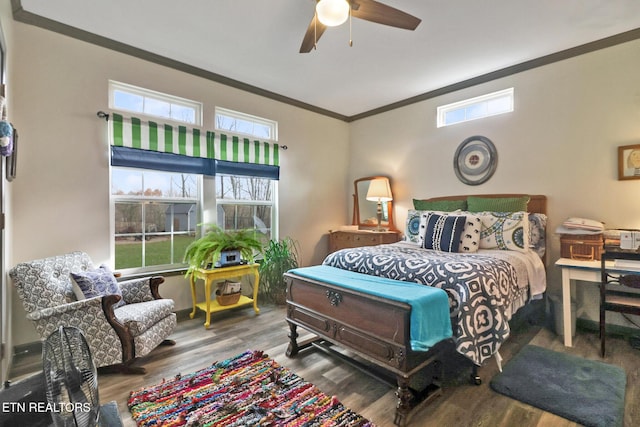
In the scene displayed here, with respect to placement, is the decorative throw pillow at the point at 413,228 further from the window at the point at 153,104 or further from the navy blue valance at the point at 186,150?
Answer: the window at the point at 153,104

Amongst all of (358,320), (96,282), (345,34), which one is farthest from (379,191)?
(96,282)

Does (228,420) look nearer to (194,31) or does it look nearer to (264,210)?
(264,210)

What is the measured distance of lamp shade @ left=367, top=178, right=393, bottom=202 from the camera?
440 centimetres

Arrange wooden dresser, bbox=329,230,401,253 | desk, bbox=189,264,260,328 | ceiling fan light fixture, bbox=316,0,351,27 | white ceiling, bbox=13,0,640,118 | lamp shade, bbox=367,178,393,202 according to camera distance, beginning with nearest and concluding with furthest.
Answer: ceiling fan light fixture, bbox=316,0,351,27 → white ceiling, bbox=13,0,640,118 → desk, bbox=189,264,260,328 → wooden dresser, bbox=329,230,401,253 → lamp shade, bbox=367,178,393,202

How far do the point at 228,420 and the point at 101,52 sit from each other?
3.34 metres

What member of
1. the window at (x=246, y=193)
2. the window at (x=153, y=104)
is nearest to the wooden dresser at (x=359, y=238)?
the window at (x=246, y=193)

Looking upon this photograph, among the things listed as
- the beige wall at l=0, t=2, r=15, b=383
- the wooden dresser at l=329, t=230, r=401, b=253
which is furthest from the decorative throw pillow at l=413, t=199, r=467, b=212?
the beige wall at l=0, t=2, r=15, b=383

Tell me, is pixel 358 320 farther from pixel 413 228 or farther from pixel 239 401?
pixel 413 228

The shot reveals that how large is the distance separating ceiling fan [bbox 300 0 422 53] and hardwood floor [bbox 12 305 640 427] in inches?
94.5

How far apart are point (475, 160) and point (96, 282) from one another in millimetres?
4105

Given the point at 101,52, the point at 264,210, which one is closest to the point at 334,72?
the point at 264,210

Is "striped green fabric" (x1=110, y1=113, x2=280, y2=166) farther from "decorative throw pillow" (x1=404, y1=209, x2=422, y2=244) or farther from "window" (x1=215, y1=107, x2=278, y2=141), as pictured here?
"decorative throw pillow" (x1=404, y1=209, x2=422, y2=244)

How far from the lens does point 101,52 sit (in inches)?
112

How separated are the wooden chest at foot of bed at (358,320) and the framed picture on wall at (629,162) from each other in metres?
2.68
